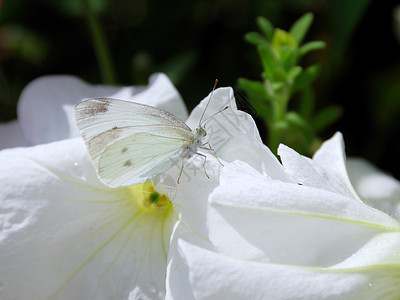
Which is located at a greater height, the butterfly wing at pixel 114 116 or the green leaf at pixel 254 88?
the butterfly wing at pixel 114 116

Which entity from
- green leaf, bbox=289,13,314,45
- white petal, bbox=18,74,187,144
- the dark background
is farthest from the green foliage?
the dark background

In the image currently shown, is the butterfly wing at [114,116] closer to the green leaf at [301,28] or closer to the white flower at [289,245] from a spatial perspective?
the white flower at [289,245]

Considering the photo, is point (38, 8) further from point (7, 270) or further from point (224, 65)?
point (7, 270)

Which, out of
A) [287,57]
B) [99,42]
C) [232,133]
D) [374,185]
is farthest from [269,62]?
[99,42]

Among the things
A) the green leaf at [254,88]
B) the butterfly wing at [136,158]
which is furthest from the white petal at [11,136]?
the green leaf at [254,88]

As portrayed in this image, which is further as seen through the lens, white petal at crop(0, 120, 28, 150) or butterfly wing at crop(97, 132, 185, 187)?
white petal at crop(0, 120, 28, 150)

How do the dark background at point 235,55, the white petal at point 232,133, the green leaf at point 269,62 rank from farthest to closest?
the dark background at point 235,55 → the green leaf at point 269,62 → the white petal at point 232,133

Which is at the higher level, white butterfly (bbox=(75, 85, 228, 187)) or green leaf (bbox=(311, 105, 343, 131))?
white butterfly (bbox=(75, 85, 228, 187))

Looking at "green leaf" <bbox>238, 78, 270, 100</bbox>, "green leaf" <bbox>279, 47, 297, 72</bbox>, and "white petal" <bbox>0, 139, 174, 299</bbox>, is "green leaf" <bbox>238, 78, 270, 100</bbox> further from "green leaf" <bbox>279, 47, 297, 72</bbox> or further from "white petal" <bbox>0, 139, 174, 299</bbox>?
"white petal" <bbox>0, 139, 174, 299</bbox>
